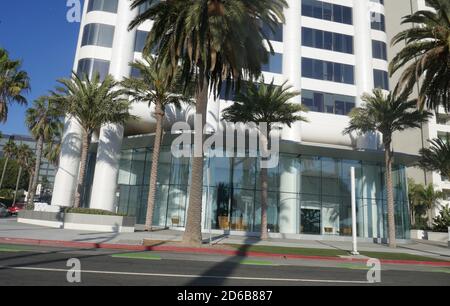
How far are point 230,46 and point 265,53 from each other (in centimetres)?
284

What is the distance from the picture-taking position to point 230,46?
1733 centimetres

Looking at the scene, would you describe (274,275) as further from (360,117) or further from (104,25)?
(104,25)

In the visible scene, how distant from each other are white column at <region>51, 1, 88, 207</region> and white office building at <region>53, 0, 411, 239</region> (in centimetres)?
9

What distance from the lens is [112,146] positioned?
3127cm

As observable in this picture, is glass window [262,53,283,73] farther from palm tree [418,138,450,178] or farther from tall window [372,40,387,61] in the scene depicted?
palm tree [418,138,450,178]

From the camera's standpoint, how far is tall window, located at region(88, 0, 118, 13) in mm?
34294

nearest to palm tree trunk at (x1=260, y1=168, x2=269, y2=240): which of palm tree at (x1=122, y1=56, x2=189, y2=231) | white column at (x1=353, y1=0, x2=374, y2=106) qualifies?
palm tree at (x1=122, y1=56, x2=189, y2=231)

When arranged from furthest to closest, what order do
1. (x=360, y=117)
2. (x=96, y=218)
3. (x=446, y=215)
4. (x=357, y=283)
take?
(x=446, y=215), (x=360, y=117), (x=96, y=218), (x=357, y=283)

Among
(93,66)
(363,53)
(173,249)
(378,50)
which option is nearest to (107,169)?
(93,66)

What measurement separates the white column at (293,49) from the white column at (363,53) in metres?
6.50

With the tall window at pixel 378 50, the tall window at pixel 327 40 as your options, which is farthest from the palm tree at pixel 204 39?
the tall window at pixel 378 50

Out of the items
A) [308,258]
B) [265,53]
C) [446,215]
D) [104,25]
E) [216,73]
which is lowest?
[308,258]

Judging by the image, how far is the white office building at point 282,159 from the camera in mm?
30969
